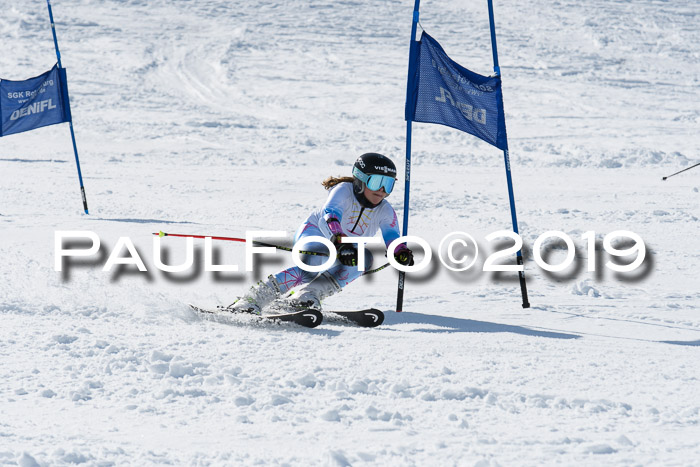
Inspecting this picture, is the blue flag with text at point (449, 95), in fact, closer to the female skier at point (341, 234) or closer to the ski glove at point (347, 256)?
the female skier at point (341, 234)

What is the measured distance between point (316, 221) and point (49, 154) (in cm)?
1492

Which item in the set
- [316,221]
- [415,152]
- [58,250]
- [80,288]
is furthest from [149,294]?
[415,152]

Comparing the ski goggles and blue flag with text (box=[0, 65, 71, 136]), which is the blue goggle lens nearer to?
the ski goggles

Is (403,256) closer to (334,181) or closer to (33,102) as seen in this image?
(334,181)

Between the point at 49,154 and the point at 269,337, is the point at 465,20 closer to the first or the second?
the point at 49,154

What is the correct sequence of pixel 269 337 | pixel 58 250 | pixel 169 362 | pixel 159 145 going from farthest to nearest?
pixel 159 145, pixel 58 250, pixel 269 337, pixel 169 362

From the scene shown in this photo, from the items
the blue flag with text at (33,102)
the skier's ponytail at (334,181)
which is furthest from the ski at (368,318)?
the blue flag with text at (33,102)

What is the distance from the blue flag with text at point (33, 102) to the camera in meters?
11.2

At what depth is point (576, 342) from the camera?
15.3 ft

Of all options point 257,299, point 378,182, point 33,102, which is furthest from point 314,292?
point 33,102

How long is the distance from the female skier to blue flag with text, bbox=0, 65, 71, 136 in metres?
7.21

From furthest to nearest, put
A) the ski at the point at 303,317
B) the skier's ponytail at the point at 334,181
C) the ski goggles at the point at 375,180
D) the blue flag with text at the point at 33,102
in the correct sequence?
the blue flag with text at the point at 33,102 < the skier's ponytail at the point at 334,181 < the ski goggles at the point at 375,180 < the ski at the point at 303,317

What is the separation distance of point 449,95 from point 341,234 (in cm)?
135

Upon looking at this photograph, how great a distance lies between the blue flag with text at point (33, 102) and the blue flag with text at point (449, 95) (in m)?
7.35
